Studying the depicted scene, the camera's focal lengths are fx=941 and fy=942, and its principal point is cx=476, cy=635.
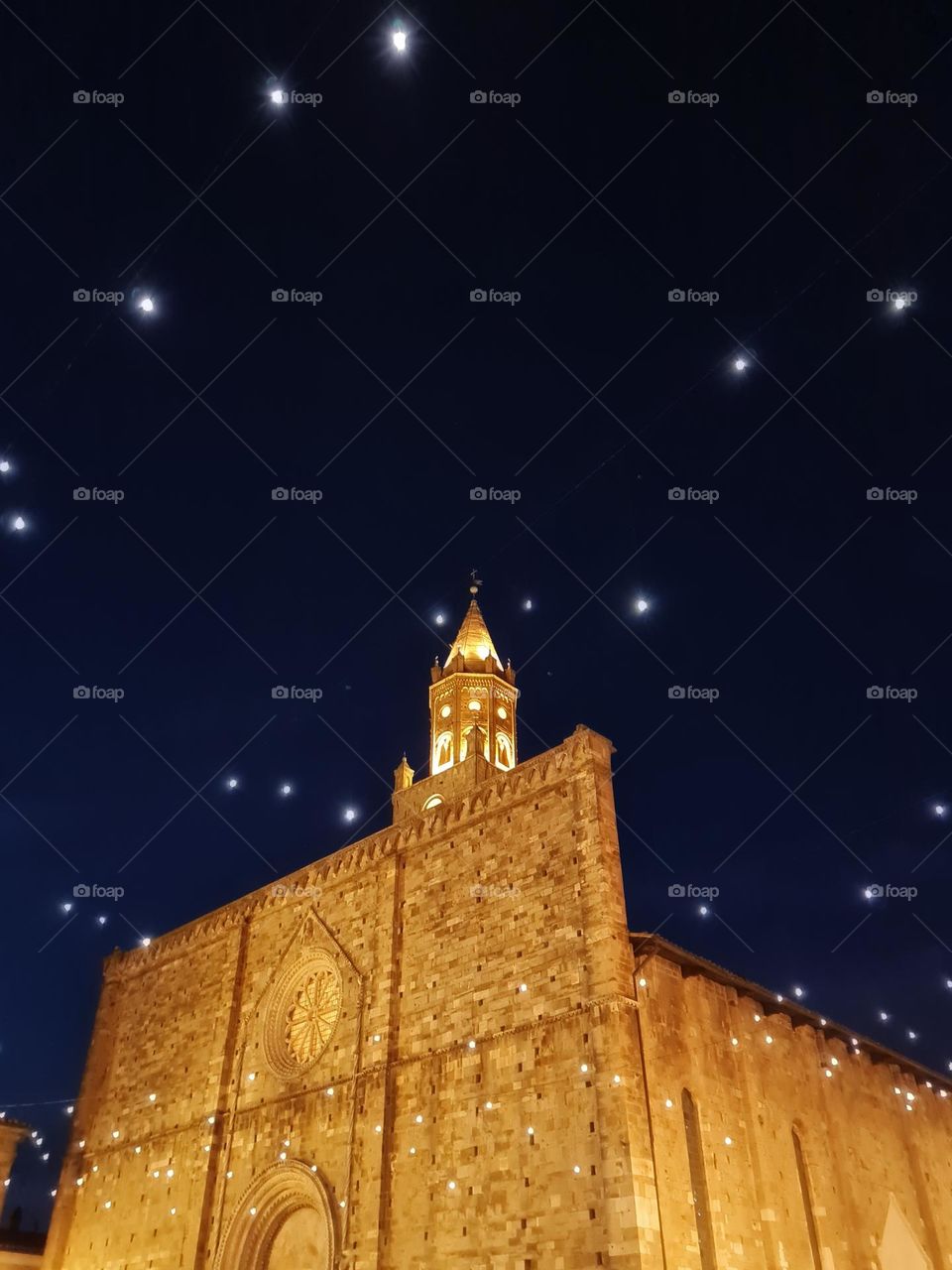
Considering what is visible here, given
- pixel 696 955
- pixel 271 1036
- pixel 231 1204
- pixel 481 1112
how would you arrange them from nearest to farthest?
pixel 481 1112
pixel 696 955
pixel 231 1204
pixel 271 1036

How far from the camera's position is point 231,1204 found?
26.0 m

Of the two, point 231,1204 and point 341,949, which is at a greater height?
point 341,949

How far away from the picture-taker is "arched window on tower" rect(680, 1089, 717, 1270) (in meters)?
19.4

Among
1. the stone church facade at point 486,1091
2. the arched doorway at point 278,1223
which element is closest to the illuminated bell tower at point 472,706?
the stone church facade at point 486,1091

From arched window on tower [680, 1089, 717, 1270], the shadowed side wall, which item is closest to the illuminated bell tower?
the shadowed side wall

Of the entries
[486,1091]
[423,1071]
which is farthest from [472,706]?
[486,1091]

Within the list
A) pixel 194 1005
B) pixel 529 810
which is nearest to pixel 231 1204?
pixel 194 1005

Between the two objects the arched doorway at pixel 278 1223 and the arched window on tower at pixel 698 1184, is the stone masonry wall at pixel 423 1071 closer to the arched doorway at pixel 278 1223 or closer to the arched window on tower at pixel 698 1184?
the arched doorway at pixel 278 1223

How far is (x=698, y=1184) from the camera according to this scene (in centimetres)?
2017

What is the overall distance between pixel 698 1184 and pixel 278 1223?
1201 centimetres

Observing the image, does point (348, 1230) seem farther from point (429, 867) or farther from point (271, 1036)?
point (429, 867)

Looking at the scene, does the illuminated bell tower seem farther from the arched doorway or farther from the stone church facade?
the arched doorway

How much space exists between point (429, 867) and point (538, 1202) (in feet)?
29.9

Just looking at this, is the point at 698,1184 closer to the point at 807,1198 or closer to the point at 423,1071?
the point at 807,1198
